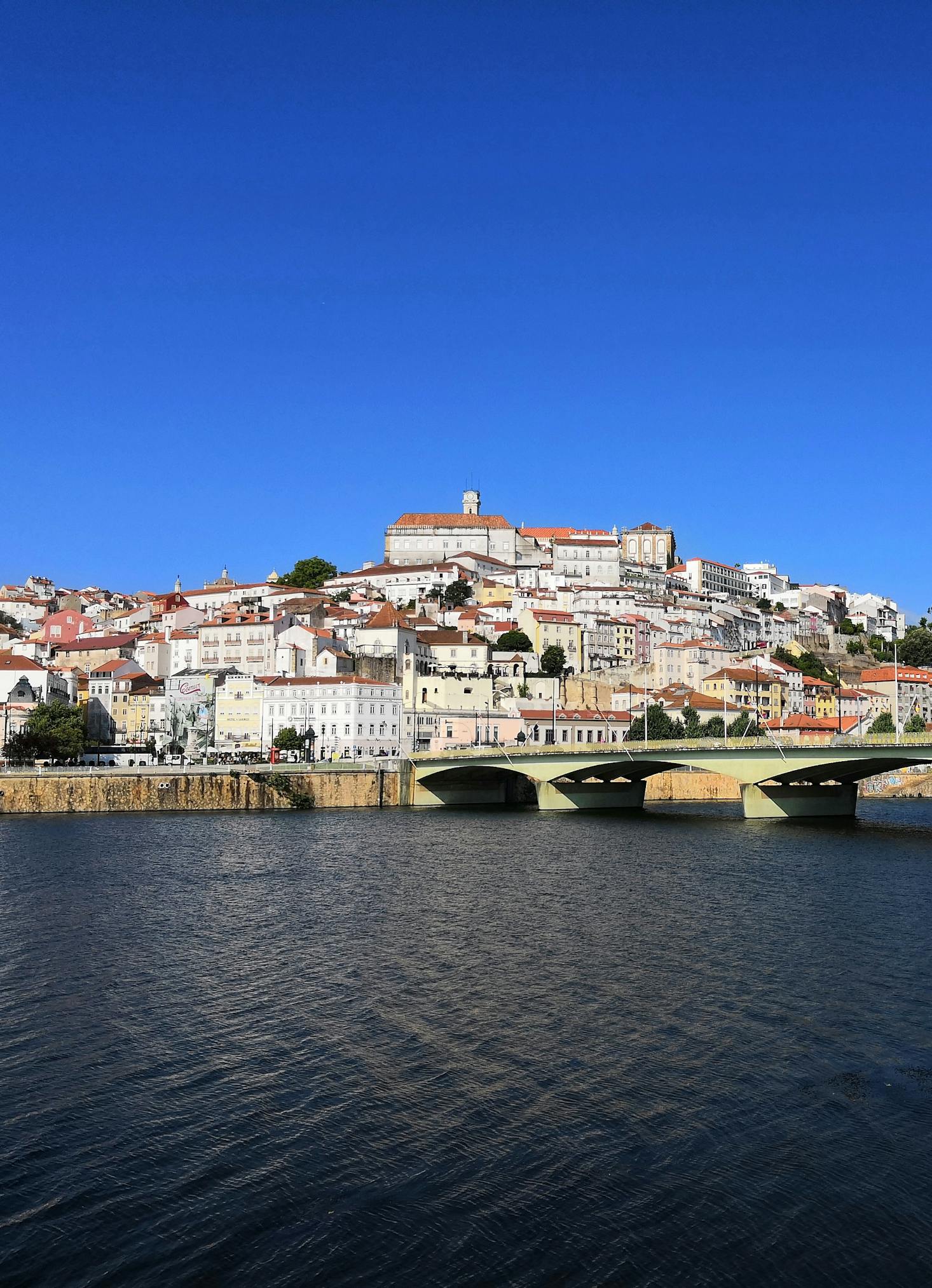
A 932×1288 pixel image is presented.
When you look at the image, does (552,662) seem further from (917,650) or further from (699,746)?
(917,650)

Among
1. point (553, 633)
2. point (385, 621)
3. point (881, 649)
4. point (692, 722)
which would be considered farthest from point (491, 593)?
point (881, 649)

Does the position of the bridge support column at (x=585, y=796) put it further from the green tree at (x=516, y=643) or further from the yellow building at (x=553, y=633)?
the yellow building at (x=553, y=633)

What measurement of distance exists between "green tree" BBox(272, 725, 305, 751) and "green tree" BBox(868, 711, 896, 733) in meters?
44.1

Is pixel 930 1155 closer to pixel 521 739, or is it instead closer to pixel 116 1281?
pixel 116 1281

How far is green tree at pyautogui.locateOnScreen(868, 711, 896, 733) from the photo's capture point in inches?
3568

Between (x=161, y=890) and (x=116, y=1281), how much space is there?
22.4 meters

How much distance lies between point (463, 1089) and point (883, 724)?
285 feet

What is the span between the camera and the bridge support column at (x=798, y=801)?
5750cm

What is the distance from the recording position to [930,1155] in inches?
530

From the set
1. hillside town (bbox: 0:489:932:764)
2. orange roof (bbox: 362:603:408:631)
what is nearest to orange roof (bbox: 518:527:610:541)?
hillside town (bbox: 0:489:932:764)

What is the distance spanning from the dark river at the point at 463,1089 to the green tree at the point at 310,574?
113705 millimetres

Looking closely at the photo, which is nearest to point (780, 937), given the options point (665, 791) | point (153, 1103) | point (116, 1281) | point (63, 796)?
point (153, 1103)

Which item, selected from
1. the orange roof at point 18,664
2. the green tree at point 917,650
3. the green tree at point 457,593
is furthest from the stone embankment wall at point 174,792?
the green tree at point 917,650

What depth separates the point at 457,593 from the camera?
425 ft
